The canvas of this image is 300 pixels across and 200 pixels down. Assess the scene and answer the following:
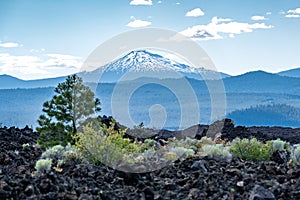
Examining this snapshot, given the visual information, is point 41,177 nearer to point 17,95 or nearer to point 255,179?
point 255,179

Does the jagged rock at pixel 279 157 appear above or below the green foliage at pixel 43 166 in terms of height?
below

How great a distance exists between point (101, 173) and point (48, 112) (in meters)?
6.14

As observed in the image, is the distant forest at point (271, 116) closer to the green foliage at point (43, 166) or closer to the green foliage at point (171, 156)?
the green foliage at point (171, 156)

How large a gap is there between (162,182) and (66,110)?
674 cm

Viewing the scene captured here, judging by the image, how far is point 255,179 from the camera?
813 cm

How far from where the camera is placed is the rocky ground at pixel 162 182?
7020mm

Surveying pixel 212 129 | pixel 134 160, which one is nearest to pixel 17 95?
pixel 212 129

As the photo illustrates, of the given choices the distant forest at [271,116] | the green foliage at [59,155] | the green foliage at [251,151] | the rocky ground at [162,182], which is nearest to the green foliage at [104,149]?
the green foliage at [59,155]

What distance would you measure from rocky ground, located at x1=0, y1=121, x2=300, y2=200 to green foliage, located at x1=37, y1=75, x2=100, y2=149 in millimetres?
4062

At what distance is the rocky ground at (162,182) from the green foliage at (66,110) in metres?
4.06

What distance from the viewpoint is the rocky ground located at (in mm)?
7020

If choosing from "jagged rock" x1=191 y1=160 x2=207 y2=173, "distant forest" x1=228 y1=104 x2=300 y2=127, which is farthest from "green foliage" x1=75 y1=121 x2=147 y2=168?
"distant forest" x1=228 y1=104 x2=300 y2=127

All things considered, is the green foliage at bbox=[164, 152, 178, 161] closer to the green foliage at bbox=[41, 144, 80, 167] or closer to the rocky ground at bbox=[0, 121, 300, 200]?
the rocky ground at bbox=[0, 121, 300, 200]

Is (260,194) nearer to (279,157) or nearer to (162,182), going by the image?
(162,182)
